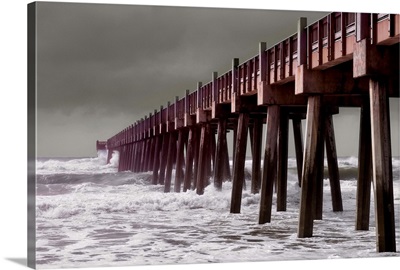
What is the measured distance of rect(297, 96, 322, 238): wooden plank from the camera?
14.9 metres

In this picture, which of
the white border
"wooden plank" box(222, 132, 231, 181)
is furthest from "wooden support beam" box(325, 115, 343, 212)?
the white border

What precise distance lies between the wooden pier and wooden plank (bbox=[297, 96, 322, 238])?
17 mm

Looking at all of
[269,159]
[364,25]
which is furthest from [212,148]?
[364,25]

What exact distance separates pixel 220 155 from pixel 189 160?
1.09 m

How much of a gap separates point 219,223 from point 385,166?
3477 millimetres

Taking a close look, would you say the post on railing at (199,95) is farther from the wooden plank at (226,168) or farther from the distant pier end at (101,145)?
the distant pier end at (101,145)

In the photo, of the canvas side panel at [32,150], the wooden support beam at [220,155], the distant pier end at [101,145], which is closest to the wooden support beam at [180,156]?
the wooden support beam at [220,155]

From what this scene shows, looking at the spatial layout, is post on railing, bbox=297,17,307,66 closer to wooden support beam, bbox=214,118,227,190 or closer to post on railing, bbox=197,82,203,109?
post on railing, bbox=197,82,203,109

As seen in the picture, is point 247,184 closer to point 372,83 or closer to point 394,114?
point 394,114

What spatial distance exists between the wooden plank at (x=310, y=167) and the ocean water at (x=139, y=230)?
0.90 feet

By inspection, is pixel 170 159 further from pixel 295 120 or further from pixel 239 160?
pixel 295 120

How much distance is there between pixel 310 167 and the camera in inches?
594

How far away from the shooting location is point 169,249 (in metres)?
13.3

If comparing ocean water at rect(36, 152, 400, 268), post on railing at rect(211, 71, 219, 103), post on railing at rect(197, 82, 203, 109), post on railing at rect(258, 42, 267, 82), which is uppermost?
post on railing at rect(258, 42, 267, 82)
